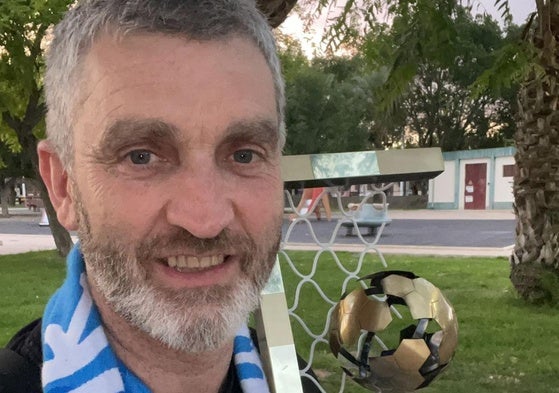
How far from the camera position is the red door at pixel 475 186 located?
79.2ft

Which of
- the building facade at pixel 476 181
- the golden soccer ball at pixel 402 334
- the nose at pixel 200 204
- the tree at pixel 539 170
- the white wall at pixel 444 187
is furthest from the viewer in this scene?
the white wall at pixel 444 187

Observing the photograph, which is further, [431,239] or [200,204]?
[431,239]

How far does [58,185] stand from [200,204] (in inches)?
12.9

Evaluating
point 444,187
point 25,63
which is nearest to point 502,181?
point 444,187

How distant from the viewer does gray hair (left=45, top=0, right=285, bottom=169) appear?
0.98 m

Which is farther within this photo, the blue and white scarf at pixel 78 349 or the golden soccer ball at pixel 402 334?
the golden soccer ball at pixel 402 334

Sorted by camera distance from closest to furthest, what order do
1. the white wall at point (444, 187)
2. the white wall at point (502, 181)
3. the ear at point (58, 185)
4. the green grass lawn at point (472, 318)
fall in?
the ear at point (58, 185)
the green grass lawn at point (472, 318)
the white wall at point (502, 181)
the white wall at point (444, 187)

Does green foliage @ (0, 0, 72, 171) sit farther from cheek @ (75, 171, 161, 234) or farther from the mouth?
the mouth

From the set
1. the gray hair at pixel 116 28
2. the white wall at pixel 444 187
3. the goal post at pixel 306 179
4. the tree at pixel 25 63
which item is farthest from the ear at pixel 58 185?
the white wall at pixel 444 187

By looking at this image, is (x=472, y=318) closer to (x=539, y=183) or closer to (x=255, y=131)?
(x=539, y=183)

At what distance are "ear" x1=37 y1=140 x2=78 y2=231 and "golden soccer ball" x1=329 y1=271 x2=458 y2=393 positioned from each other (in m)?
0.56

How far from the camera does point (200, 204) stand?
3.07 feet

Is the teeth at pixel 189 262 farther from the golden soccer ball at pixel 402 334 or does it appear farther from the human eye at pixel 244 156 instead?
the golden soccer ball at pixel 402 334

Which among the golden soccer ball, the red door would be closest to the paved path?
the red door
